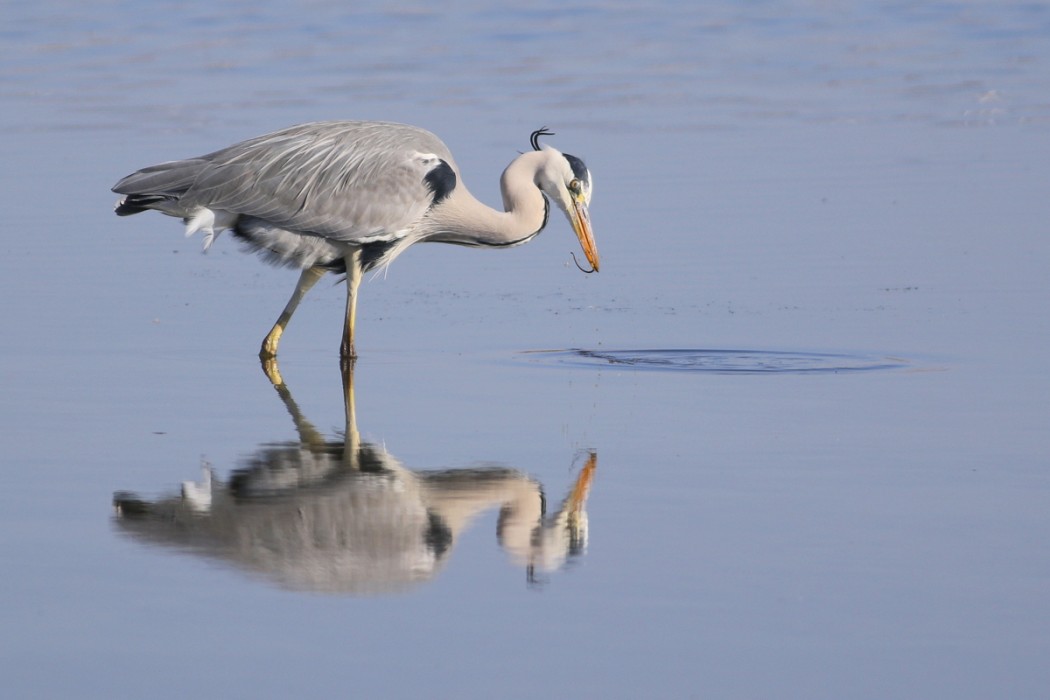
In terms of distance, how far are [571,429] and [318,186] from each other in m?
2.77

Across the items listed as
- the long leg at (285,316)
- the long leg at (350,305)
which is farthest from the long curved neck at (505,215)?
the long leg at (285,316)

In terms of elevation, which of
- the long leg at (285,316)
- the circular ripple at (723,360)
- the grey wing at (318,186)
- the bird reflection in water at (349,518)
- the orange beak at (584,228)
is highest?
the grey wing at (318,186)

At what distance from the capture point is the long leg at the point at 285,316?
9102 millimetres

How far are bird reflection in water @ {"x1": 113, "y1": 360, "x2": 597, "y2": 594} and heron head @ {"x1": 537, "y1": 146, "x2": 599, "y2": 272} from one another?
3034 mm

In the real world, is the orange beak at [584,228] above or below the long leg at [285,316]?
above

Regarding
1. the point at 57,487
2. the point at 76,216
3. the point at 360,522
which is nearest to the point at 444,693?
the point at 360,522

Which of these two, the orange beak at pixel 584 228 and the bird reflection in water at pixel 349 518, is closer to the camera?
the bird reflection in water at pixel 349 518

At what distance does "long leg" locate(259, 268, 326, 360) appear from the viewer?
29.9ft

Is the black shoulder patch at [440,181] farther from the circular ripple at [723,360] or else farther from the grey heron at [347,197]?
the circular ripple at [723,360]

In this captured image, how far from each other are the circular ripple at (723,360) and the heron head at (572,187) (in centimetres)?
101

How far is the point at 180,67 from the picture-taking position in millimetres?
20891

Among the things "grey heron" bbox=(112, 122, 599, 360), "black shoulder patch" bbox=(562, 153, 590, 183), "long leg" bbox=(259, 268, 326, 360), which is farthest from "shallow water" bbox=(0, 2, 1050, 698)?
"black shoulder patch" bbox=(562, 153, 590, 183)

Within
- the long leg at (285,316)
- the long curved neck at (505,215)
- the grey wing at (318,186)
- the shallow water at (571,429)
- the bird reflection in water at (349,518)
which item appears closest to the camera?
the shallow water at (571,429)

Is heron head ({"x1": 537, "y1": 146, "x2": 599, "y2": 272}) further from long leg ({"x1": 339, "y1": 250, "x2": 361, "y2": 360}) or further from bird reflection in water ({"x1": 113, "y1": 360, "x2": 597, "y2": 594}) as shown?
bird reflection in water ({"x1": 113, "y1": 360, "x2": 597, "y2": 594})
